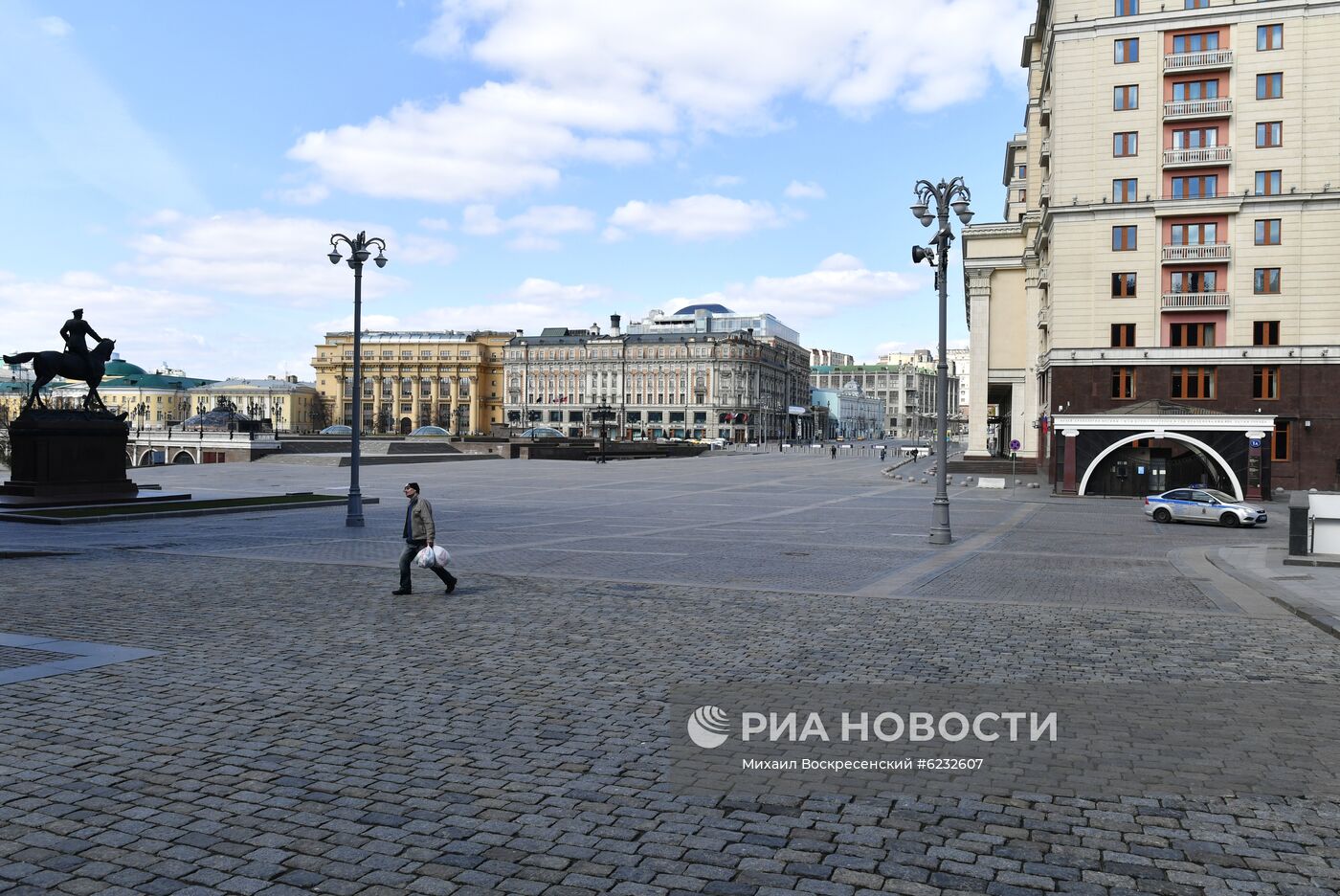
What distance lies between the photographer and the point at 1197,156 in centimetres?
4725

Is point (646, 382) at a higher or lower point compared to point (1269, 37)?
lower

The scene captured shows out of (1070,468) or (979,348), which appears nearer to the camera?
(1070,468)

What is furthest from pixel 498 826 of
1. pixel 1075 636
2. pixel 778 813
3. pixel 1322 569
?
pixel 1322 569

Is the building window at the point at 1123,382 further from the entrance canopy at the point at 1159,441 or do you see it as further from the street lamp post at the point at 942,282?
the street lamp post at the point at 942,282

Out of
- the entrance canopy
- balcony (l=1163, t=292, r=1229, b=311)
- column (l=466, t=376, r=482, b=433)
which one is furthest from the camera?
column (l=466, t=376, r=482, b=433)

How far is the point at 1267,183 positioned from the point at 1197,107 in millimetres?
4754

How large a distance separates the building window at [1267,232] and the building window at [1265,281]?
129cm

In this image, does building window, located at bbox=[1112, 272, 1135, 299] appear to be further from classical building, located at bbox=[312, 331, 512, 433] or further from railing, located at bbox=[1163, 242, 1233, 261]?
classical building, located at bbox=[312, 331, 512, 433]

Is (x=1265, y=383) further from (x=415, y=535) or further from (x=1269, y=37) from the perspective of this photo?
(x=415, y=535)

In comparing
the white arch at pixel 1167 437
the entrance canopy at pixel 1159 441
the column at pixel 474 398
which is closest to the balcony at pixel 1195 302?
the entrance canopy at pixel 1159 441

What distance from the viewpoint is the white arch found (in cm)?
3959

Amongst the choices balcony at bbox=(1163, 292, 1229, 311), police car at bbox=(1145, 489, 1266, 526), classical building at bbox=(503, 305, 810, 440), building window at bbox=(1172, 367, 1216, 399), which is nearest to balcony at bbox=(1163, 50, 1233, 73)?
balcony at bbox=(1163, 292, 1229, 311)

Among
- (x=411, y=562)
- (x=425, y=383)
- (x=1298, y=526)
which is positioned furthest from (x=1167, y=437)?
(x=425, y=383)

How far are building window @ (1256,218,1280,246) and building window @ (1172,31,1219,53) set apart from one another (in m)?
8.51
